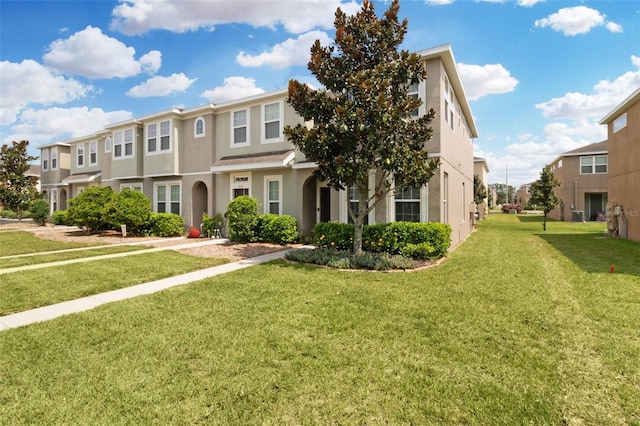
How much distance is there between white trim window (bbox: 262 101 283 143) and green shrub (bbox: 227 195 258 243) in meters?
3.14

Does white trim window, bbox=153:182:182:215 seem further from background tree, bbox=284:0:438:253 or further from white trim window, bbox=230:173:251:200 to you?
background tree, bbox=284:0:438:253

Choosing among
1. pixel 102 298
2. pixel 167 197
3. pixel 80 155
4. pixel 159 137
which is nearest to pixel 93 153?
pixel 80 155

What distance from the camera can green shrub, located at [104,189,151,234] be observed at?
15664 mm

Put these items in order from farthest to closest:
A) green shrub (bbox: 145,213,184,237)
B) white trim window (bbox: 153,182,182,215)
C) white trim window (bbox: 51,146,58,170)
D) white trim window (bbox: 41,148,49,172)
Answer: white trim window (bbox: 41,148,49,172) → white trim window (bbox: 51,146,58,170) → white trim window (bbox: 153,182,182,215) → green shrub (bbox: 145,213,184,237)

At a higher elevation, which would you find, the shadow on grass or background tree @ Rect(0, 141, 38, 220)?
background tree @ Rect(0, 141, 38, 220)

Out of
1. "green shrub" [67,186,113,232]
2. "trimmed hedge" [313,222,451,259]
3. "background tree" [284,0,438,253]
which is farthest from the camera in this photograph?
"green shrub" [67,186,113,232]

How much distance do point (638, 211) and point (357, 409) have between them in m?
18.1

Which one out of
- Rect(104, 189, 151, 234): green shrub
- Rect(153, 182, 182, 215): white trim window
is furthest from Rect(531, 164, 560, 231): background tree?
Rect(104, 189, 151, 234): green shrub

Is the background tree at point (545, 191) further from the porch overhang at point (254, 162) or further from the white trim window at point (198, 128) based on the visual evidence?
the white trim window at point (198, 128)

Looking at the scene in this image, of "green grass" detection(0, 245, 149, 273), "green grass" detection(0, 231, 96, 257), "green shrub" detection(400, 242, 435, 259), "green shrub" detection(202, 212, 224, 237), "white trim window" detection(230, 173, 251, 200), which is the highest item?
"white trim window" detection(230, 173, 251, 200)

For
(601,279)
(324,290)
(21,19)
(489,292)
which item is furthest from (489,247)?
(21,19)

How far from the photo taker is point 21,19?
443 inches

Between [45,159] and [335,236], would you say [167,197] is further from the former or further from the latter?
[45,159]

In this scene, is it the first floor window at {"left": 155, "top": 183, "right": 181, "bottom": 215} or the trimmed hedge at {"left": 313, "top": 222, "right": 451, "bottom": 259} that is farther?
the first floor window at {"left": 155, "top": 183, "right": 181, "bottom": 215}
